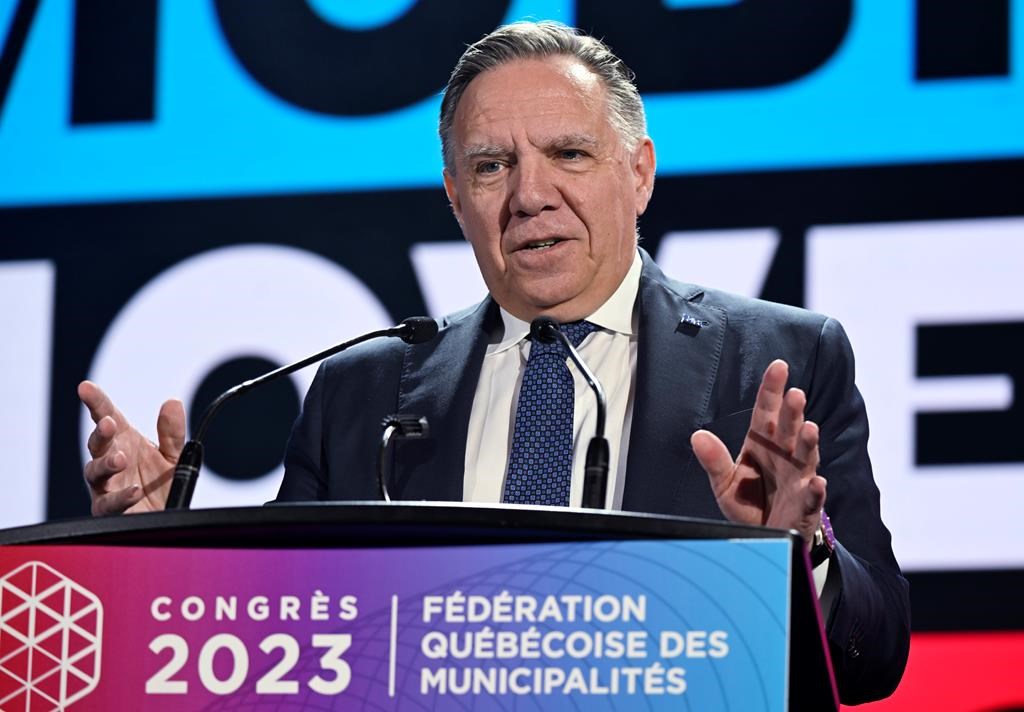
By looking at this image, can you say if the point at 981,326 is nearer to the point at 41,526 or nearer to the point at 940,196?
the point at 940,196

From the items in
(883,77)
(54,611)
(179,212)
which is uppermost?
(883,77)

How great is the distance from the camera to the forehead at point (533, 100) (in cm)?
234

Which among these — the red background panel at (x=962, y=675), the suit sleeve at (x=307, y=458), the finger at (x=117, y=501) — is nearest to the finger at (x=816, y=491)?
the finger at (x=117, y=501)

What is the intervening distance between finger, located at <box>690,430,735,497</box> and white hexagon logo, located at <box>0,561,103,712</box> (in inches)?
23.8

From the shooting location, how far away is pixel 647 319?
2291 mm

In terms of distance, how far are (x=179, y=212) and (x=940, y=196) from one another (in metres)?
1.82

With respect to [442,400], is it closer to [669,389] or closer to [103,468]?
[669,389]

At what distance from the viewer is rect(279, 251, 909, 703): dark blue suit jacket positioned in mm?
1981

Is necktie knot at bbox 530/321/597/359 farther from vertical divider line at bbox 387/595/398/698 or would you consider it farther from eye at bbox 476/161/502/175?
vertical divider line at bbox 387/595/398/698

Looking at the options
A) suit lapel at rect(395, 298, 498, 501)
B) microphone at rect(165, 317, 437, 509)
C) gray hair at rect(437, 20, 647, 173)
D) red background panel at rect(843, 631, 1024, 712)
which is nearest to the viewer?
microphone at rect(165, 317, 437, 509)

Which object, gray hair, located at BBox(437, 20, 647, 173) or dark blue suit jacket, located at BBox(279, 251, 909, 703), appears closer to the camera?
dark blue suit jacket, located at BBox(279, 251, 909, 703)

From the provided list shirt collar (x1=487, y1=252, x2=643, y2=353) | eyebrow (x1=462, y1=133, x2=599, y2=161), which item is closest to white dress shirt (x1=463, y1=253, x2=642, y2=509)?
shirt collar (x1=487, y1=252, x2=643, y2=353)

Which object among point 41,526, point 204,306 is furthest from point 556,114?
point 204,306

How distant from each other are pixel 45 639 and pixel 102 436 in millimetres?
481
